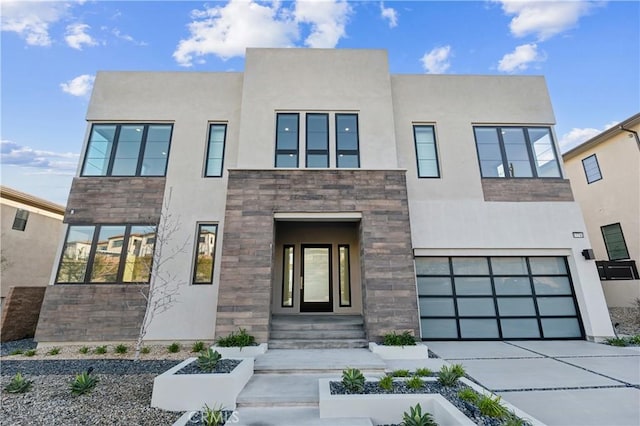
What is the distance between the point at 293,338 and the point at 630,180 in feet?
46.4

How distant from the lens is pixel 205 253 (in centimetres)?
767

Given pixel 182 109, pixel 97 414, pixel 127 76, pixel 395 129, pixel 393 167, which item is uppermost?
pixel 127 76

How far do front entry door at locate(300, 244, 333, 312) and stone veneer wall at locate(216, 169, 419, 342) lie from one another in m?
2.44

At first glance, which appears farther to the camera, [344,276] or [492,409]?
[344,276]

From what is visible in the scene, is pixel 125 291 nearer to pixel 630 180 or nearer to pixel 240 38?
pixel 240 38

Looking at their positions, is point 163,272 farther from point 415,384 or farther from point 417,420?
point 417,420

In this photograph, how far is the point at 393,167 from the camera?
7.41m

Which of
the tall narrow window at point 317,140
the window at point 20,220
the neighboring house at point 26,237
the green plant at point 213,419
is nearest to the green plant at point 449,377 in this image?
the green plant at point 213,419

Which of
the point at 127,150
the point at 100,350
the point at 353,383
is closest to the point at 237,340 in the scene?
the point at 353,383

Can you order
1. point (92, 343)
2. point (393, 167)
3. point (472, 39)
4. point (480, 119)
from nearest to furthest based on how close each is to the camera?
1. point (92, 343)
2. point (393, 167)
3. point (480, 119)
4. point (472, 39)

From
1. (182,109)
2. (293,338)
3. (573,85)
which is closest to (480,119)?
(573,85)

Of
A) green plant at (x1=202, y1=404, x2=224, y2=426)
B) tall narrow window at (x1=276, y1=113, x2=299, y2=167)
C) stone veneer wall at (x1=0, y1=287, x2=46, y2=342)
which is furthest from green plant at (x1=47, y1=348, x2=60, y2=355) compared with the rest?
tall narrow window at (x1=276, y1=113, x2=299, y2=167)

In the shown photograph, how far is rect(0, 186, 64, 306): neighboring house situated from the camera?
9.88 metres

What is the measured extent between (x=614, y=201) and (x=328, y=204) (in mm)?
12751
